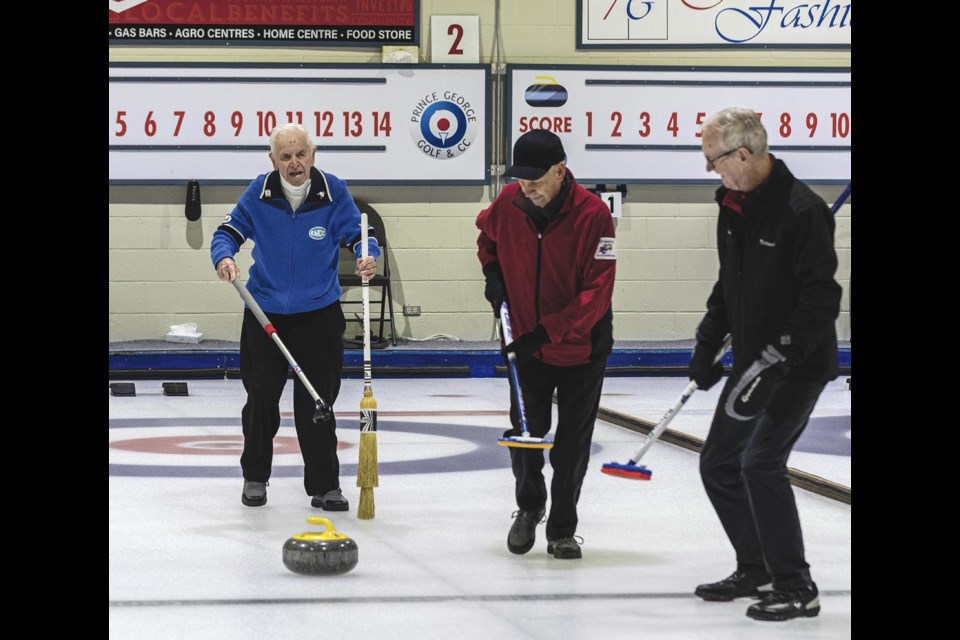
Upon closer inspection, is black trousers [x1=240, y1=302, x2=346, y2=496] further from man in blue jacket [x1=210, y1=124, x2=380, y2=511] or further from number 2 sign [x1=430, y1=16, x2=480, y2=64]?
number 2 sign [x1=430, y1=16, x2=480, y2=64]

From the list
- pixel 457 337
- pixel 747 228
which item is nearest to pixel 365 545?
pixel 747 228

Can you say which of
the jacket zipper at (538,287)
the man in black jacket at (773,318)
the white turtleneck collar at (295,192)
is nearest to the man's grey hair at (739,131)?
the man in black jacket at (773,318)

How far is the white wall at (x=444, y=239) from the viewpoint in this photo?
37.6ft

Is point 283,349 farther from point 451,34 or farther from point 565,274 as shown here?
point 451,34

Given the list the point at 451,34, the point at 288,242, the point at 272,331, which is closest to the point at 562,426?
the point at 272,331

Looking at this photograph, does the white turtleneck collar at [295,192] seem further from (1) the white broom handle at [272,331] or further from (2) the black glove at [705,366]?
(2) the black glove at [705,366]

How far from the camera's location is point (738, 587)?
3.65m

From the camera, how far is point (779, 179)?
3365 mm

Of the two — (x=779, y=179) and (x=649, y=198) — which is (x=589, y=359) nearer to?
(x=779, y=179)

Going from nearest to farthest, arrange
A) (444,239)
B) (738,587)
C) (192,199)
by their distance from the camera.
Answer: (738,587) → (192,199) → (444,239)

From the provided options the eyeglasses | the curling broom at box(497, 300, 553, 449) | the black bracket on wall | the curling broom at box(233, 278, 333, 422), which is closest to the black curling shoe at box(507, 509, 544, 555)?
the curling broom at box(497, 300, 553, 449)

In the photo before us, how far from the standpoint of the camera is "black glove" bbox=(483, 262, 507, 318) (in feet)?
14.4

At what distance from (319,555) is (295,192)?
167cm
